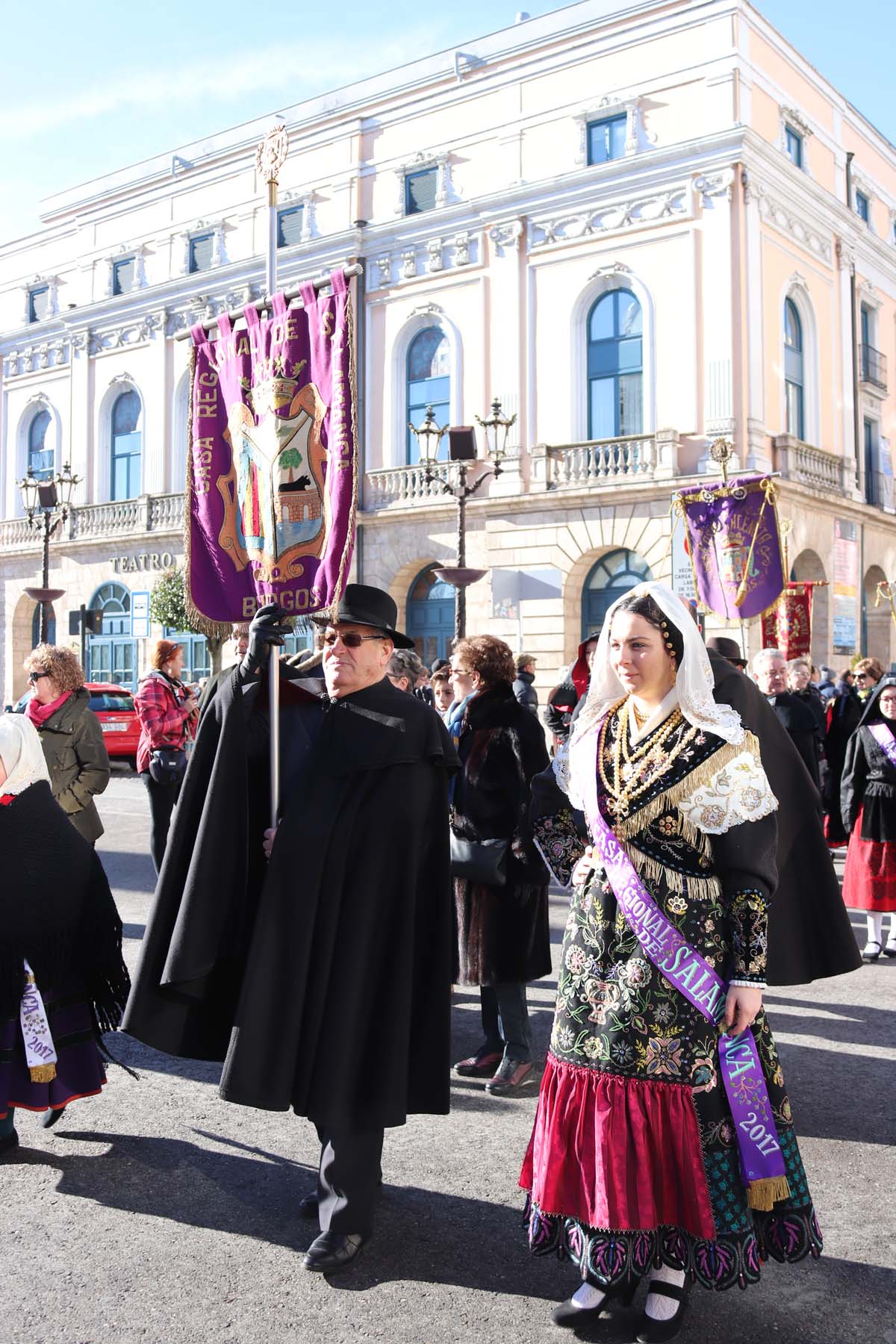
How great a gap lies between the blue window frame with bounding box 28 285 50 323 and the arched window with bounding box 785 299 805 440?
2064 cm

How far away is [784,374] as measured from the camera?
2377cm

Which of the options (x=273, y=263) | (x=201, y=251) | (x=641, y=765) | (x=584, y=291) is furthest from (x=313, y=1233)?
(x=201, y=251)

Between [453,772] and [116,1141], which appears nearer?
[453,772]

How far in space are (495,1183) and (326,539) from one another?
2.34m

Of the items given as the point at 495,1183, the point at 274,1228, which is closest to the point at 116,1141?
the point at 274,1228

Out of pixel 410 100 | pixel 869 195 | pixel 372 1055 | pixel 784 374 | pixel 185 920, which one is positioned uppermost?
pixel 410 100

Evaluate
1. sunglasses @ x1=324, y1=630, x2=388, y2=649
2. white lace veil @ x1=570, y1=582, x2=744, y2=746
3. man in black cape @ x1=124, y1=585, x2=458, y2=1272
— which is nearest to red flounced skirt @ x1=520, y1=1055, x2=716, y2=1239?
man in black cape @ x1=124, y1=585, x2=458, y2=1272

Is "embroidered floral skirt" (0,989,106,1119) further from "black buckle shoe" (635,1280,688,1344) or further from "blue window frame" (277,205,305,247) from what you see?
"blue window frame" (277,205,305,247)

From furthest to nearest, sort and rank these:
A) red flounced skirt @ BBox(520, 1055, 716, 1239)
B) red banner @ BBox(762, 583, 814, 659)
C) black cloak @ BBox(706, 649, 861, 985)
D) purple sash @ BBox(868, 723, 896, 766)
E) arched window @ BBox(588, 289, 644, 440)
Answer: arched window @ BBox(588, 289, 644, 440) → red banner @ BBox(762, 583, 814, 659) → purple sash @ BBox(868, 723, 896, 766) → black cloak @ BBox(706, 649, 861, 985) → red flounced skirt @ BBox(520, 1055, 716, 1239)

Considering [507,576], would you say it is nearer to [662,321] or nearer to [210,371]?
[662,321]

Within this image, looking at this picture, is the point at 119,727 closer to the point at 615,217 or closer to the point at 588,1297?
the point at 615,217

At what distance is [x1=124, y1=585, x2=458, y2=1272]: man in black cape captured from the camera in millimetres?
3484

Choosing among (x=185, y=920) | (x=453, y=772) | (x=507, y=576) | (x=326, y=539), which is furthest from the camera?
(x=507, y=576)

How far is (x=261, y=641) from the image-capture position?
12.3ft
